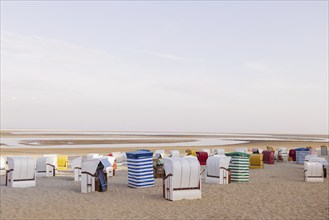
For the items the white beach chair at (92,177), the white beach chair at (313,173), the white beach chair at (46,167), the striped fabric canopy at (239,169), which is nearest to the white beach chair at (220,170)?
the striped fabric canopy at (239,169)

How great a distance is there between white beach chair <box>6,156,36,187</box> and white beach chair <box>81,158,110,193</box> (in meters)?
3.11

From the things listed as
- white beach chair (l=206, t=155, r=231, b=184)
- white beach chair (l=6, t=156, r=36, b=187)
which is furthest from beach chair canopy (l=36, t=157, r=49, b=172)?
white beach chair (l=206, t=155, r=231, b=184)

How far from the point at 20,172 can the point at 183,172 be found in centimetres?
826

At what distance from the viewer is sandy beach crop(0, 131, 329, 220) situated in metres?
12.4

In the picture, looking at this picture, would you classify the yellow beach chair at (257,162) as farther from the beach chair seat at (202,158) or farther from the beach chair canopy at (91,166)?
the beach chair canopy at (91,166)

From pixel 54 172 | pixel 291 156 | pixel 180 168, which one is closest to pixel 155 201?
pixel 180 168

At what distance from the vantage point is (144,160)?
731 inches

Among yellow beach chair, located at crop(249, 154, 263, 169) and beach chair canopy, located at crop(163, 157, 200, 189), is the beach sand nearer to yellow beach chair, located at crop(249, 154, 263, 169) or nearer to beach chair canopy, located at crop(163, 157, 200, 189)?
beach chair canopy, located at crop(163, 157, 200, 189)

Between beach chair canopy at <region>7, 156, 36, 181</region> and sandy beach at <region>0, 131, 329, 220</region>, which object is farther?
beach chair canopy at <region>7, 156, 36, 181</region>

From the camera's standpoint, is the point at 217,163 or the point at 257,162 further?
the point at 257,162

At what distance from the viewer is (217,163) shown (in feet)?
64.6

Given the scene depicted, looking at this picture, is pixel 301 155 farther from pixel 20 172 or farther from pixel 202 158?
pixel 20 172

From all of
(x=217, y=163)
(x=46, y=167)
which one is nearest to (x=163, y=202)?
(x=217, y=163)

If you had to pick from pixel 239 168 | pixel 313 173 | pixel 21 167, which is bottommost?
pixel 313 173
